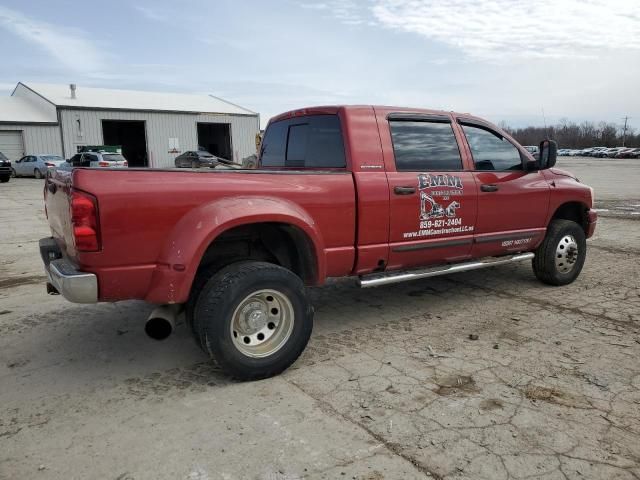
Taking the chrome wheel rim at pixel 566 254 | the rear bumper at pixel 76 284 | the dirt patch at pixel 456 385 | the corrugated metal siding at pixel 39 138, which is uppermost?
the corrugated metal siding at pixel 39 138

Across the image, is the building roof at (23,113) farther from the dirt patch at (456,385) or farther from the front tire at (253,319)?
the dirt patch at (456,385)

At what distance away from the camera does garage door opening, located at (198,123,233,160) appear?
41.2 metres

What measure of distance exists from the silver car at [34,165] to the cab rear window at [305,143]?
2694cm

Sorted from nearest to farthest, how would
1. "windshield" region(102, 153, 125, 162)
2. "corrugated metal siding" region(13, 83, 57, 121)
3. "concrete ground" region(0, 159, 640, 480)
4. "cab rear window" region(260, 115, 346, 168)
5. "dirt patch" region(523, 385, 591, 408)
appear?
"concrete ground" region(0, 159, 640, 480)
"dirt patch" region(523, 385, 591, 408)
"cab rear window" region(260, 115, 346, 168)
"windshield" region(102, 153, 125, 162)
"corrugated metal siding" region(13, 83, 57, 121)

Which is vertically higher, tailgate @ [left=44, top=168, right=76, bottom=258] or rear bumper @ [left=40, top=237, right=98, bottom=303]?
tailgate @ [left=44, top=168, right=76, bottom=258]

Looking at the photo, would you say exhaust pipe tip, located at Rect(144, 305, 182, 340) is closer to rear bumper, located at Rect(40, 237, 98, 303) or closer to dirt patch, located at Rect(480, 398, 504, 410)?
rear bumper, located at Rect(40, 237, 98, 303)

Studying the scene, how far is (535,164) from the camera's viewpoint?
5.27 meters

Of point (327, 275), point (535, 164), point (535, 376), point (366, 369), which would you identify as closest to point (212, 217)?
point (327, 275)

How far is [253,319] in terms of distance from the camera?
354 centimetres

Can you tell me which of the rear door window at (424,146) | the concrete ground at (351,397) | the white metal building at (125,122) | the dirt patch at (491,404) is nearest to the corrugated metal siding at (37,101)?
the white metal building at (125,122)

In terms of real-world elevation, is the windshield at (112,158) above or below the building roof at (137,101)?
below

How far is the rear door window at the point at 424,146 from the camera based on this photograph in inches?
175

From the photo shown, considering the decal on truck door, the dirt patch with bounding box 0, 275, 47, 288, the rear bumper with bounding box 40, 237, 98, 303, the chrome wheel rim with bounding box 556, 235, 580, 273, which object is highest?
the decal on truck door

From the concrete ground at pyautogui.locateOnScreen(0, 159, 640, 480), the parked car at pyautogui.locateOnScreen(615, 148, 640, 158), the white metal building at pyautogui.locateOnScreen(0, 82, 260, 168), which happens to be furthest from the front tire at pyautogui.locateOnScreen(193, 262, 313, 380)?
the parked car at pyautogui.locateOnScreen(615, 148, 640, 158)
